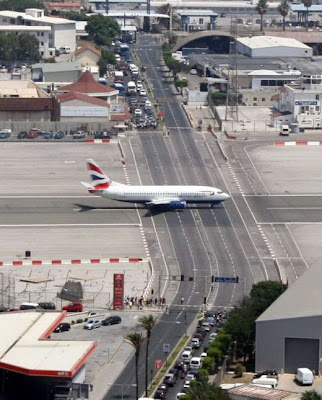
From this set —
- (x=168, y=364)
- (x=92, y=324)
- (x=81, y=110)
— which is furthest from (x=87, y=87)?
(x=168, y=364)

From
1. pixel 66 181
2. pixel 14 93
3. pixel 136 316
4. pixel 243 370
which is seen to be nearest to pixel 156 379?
pixel 243 370

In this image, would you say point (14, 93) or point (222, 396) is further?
point (14, 93)

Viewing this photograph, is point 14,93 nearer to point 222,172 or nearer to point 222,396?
point 222,172

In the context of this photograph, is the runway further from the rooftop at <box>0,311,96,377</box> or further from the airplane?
the rooftop at <box>0,311,96,377</box>

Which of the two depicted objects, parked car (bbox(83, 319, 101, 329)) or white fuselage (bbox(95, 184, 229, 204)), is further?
white fuselage (bbox(95, 184, 229, 204))

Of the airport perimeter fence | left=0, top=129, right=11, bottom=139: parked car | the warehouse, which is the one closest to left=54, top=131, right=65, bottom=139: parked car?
the airport perimeter fence

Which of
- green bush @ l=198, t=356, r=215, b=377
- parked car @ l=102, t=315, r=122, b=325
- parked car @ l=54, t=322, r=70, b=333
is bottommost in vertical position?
parked car @ l=102, t=315, r=122, b=325

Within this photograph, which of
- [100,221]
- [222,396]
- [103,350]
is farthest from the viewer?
[100,221]

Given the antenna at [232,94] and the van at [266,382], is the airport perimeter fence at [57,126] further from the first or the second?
the van at [266,382]
